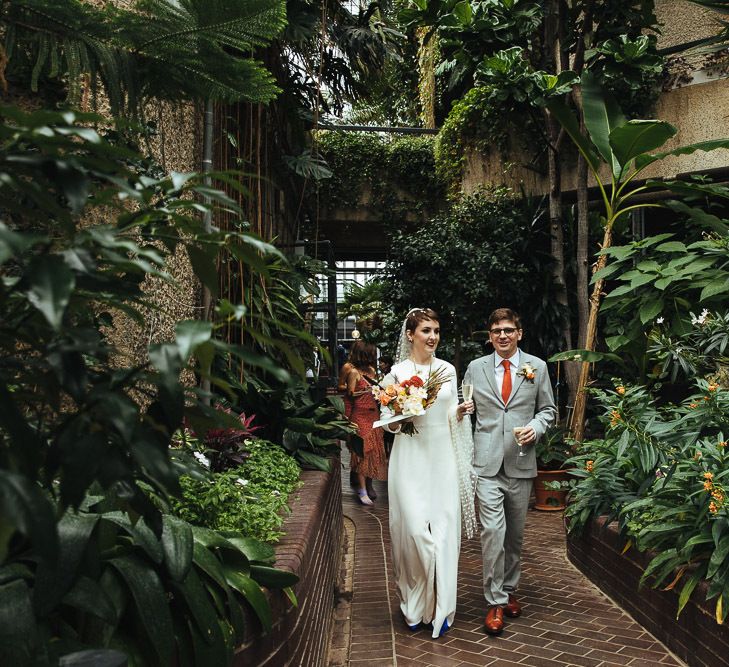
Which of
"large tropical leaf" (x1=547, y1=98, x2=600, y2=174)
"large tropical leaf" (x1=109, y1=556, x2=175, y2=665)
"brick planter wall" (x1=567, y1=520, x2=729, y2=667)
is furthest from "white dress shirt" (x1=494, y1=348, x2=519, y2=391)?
"large tropical leaf" (x1=547, y1=98, x2=600, y2=174)

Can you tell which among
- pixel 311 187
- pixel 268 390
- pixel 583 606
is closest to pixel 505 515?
pixel 583 606

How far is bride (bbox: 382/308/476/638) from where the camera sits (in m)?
5.07

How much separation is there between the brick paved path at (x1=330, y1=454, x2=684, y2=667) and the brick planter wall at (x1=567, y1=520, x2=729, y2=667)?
0.26ft

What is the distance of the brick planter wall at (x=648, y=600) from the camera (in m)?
3.98

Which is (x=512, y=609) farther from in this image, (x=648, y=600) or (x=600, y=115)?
(x=600, y=115)

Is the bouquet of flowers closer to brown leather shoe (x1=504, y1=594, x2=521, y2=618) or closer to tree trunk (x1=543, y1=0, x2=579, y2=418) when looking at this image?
brown leather shoe (x1=504, y1=594, x2=521, y2=618)

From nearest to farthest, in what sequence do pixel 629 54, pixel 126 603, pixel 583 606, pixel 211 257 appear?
1. pixel 211 257
2. pixel 126 603
3. pixel 583 606
4. pixel 629 54

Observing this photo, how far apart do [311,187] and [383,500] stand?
18.5ft

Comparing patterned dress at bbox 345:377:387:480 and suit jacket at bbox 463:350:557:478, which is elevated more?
suit jacket at bbox 463:350:557:478

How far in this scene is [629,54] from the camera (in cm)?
927

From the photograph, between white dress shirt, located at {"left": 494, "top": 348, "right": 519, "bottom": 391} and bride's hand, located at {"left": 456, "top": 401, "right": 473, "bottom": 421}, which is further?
white dress shirt, located at {"left": 494, "top": 348, "right": 519, "bottom": 391}

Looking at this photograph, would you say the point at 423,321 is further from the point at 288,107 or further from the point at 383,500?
the point at 383,500

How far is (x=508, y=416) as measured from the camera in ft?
17.8

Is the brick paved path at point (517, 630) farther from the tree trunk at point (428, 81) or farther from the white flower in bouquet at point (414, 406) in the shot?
the tree trunk at point (428, 81)
